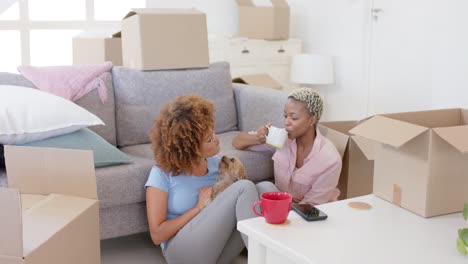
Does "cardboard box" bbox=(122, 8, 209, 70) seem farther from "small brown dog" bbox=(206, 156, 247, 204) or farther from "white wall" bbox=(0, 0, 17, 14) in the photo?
"white wall" bbox=(0, 0, 17, 14)

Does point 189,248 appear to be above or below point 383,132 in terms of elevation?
below

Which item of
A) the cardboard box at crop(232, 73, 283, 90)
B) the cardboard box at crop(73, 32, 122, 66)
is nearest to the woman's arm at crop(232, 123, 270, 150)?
the cardboard box at crop(73, 32, 122, 66)

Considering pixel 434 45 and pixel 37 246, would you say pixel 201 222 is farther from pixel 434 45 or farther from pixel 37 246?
pixel 434 45

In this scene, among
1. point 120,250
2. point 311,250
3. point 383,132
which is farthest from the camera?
point 120,250

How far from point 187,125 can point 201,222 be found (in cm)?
35

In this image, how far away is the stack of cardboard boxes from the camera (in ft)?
9.62

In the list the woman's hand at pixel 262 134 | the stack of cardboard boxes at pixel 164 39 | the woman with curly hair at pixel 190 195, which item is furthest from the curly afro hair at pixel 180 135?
the stack of cardboard boxes at pixel 164 39

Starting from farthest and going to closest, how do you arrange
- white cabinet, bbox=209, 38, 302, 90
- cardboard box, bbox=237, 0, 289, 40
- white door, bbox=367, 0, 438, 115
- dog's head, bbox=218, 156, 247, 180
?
cardboard box, bbox=237, 0, 289, 40 < white cabinet, bbox=209, 38, 302, 90 < white door, bbox=367, 0, 438, 115 < dog's head, bbox=218, 156, 247, 180

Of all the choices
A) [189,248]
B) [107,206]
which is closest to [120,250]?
[107,206]

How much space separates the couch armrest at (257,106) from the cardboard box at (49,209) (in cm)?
130

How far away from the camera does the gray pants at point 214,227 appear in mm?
2070

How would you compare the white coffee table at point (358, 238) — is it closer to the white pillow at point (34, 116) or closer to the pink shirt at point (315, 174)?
the pink shirt at point (315, 174)

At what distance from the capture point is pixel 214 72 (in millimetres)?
3146

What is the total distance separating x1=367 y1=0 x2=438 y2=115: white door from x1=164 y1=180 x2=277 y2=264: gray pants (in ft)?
7.55
